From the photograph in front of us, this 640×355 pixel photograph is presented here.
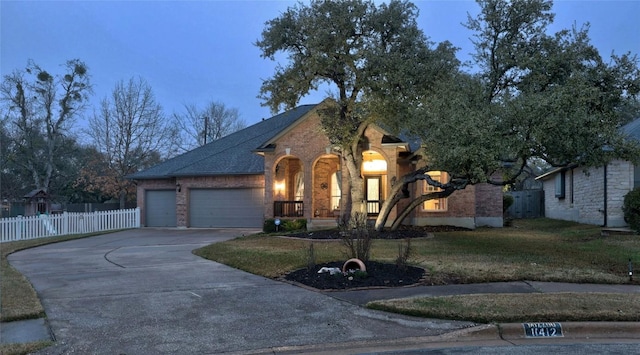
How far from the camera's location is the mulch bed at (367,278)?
8.46 meters

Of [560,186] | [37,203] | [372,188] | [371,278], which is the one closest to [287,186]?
[372,188]

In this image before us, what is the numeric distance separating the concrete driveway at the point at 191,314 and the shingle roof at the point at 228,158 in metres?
12.2

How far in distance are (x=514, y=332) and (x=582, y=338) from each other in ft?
2.68

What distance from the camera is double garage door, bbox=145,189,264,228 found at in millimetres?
23422

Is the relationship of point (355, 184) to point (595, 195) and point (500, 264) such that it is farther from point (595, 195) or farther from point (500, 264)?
point (595, 195)

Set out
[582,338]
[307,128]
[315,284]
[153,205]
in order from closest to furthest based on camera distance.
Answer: [582,338]
[315,284]
[307,128]
[153,205]

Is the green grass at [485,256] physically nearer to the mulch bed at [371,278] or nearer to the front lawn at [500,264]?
the front lawn at [500,264]

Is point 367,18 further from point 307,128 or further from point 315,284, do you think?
point 315,284

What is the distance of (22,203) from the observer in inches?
1374

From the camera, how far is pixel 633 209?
16328 mm

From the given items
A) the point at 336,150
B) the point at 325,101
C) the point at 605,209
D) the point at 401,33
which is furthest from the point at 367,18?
the point at 605,209

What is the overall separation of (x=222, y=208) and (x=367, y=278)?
16.3 metres

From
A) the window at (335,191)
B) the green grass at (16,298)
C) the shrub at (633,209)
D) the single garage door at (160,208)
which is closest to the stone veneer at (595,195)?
the shrub at (633,209)

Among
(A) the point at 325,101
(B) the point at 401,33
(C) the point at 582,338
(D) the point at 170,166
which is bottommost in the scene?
(C) the point at 582,338
